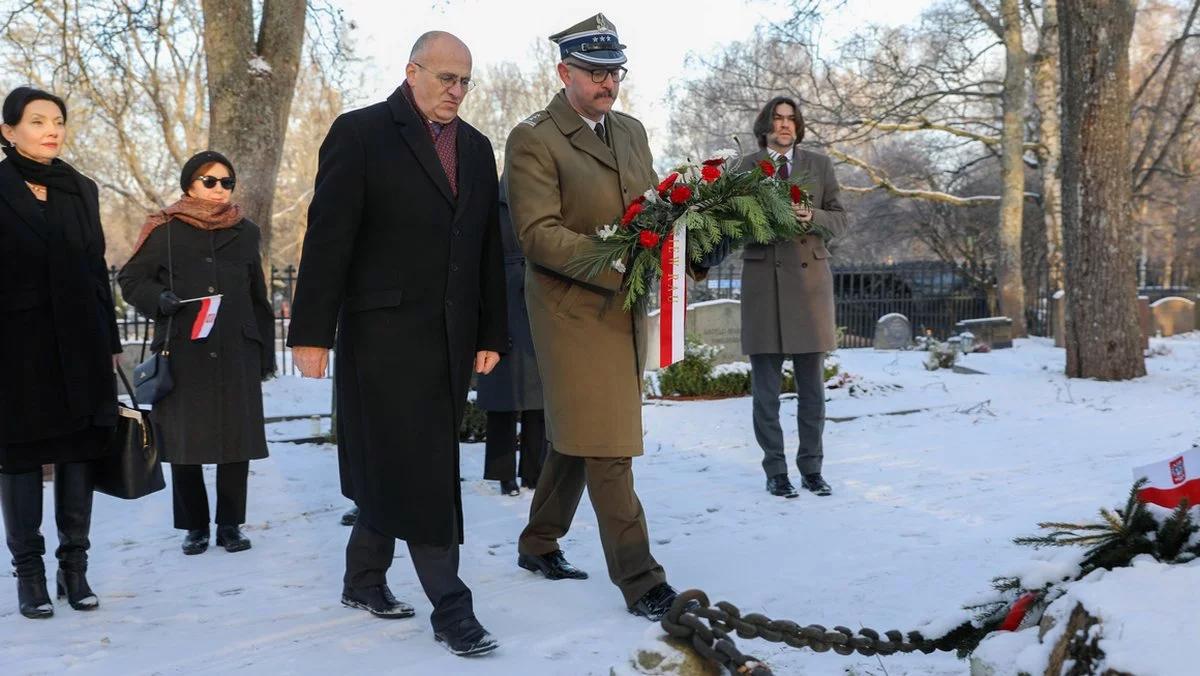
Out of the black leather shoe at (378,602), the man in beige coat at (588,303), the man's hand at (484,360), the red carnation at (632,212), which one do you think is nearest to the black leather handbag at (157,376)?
the black leather shoe at (378,602)

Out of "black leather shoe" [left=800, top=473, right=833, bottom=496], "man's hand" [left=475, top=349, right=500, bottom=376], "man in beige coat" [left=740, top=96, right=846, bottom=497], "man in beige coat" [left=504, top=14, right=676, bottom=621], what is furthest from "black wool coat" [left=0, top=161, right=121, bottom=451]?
"black leather shoe" [left=800, top=473, right=833, bottom=496]

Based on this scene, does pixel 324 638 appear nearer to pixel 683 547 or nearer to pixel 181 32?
pixel 683 547

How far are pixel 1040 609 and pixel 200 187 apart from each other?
14.3ft

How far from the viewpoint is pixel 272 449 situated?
319 inches

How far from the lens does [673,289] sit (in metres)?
3.76

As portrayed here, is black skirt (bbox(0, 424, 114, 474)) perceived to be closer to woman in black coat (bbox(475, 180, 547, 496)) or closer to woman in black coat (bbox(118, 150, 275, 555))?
woman in black coat (bbox(118, 150, 275, 555))

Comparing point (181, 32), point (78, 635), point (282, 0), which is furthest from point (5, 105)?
point (181, 32)

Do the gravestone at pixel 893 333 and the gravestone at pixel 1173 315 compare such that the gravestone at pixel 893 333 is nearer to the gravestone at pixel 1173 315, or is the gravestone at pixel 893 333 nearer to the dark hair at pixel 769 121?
the gravestone at pixel 1173 315

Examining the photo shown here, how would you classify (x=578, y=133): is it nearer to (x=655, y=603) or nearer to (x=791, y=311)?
(x=655, y=603)

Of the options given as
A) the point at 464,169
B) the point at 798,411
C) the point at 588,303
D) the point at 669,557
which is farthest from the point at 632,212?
the point at 798,411

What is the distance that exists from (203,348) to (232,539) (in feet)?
3.17

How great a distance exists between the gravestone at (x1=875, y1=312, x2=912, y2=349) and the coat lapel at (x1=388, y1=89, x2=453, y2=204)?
611 inches

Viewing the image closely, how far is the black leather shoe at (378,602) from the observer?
13.3ft

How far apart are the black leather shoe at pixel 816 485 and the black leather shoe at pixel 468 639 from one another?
3.02 m
